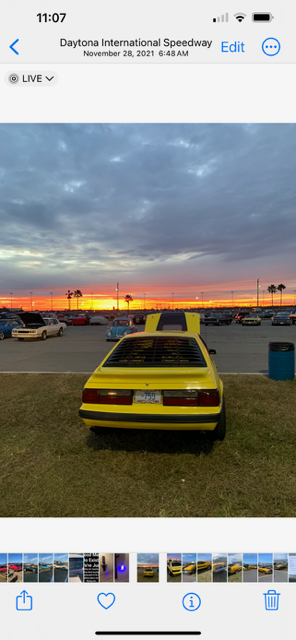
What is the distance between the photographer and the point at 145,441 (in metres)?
3.74

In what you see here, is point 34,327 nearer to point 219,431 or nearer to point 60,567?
point 219,431

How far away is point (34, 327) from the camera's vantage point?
17.1m

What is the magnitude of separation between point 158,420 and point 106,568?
1.44 meters

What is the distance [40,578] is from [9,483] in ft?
5.39

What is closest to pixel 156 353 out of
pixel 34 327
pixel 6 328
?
pixel 34 327

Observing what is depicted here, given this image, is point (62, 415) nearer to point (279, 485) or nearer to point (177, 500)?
point (177, 500)

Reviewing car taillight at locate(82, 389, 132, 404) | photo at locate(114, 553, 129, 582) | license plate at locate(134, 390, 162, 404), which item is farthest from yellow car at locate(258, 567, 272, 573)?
car taillight at locate(82, 389, 132, 404)

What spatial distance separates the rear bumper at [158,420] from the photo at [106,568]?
4.54 feet

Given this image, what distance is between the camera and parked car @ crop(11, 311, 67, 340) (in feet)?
54.5

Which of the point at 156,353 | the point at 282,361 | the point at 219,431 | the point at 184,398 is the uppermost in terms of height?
the point at 156,353

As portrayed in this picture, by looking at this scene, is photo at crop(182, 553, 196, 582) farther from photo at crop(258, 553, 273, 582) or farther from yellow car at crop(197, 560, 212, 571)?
photo at crop(258, 553, 273, 582)
